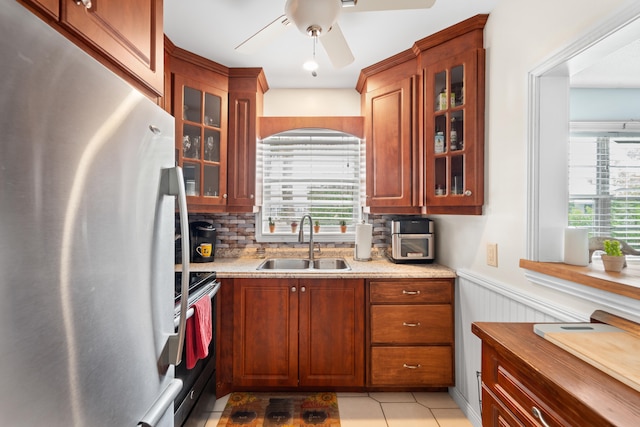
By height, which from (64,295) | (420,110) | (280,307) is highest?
(420,110)

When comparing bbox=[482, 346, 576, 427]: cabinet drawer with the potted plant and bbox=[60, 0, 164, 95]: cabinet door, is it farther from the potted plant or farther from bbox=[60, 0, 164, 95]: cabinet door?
bbox=[60, 0, 164, 95]: cabinet door

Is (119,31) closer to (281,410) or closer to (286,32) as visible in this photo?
(286,32)

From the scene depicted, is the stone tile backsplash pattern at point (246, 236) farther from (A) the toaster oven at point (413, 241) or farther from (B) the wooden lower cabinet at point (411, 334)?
(B) the wooden lower cabinet at point (411, 334)

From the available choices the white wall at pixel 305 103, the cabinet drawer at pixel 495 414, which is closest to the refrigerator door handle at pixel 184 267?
the cabinet drawer at pixel 495 414

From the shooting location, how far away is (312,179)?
2.78m

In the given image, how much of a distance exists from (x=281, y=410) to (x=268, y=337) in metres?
0.45

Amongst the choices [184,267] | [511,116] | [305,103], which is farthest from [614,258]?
[305,103]

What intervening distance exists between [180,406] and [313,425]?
0.80 m

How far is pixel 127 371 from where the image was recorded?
2.40 ft

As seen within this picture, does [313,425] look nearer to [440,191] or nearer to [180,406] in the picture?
[180,406]

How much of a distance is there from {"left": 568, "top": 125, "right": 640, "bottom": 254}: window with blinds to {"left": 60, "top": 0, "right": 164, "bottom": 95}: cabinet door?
234cm

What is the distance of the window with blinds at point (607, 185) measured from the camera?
77.3 inches

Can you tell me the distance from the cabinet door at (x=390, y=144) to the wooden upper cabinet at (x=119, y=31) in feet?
5.18

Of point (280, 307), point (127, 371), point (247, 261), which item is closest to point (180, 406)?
point (280, 307)
